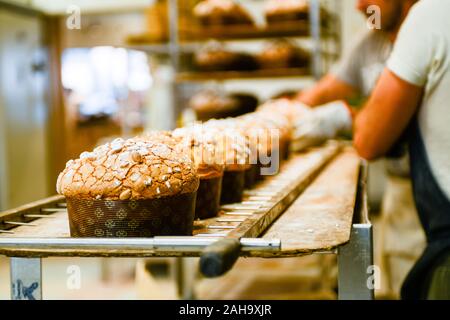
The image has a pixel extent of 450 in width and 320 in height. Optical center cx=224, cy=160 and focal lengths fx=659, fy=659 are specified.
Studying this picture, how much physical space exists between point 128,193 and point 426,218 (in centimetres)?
101

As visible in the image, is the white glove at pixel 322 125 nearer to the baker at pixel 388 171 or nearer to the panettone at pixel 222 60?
the baker at pixel 388 171

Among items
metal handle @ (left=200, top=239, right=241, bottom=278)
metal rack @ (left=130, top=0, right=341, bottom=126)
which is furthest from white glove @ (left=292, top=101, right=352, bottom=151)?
metal handle @ (left=200, top=239, right=241, bottom=278)

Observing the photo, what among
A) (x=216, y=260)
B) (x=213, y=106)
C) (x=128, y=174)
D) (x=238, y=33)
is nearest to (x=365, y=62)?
(x=238, y=33)

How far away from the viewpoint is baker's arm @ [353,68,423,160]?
1858mm

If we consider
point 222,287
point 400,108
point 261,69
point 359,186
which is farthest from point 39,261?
point 261,69

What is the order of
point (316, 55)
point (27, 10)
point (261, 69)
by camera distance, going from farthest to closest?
point (27, 10), point (261, 69), point (316, 55)

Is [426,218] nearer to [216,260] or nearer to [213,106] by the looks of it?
[216,260]

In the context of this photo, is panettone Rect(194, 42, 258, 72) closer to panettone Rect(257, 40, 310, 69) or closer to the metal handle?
panettone Rect(257, 40, 310, 69)

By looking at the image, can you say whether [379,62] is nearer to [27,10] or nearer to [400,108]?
[400,108]

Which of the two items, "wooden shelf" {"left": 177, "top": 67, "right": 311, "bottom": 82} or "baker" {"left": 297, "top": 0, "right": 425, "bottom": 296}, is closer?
"baker" {"left": 297, "top": 0, "right": 425, "bottom": 296}

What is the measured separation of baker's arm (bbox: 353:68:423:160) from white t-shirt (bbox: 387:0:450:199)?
0.10 ft

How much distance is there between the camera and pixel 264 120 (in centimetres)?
257

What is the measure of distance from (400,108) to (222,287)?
203cm

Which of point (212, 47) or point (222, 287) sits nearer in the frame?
point (222, 287)
